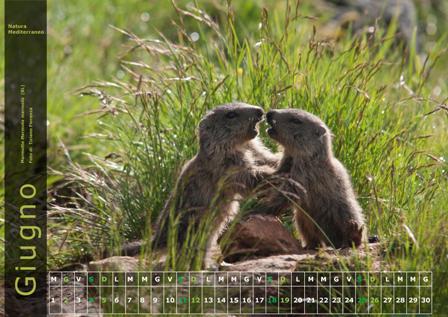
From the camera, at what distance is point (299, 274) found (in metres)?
5.27

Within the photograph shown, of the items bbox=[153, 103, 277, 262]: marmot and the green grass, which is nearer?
bbox=[153, 103, 277, 262]: marmot

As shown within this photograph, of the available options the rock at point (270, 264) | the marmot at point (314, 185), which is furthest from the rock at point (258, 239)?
the rock at point (270, 264)

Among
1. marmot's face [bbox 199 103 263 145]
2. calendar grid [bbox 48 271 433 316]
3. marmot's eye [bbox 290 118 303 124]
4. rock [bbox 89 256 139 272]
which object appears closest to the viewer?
calendar grid [bbox 48 271 433 316]

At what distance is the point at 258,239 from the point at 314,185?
545 millimetres

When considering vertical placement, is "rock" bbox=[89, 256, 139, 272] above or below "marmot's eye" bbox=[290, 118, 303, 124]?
below

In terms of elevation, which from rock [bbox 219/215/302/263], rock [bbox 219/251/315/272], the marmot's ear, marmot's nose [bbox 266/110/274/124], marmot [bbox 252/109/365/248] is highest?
marmot's nose [bbox 266/110/274/124]

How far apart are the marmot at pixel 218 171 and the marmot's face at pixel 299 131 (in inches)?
5.4

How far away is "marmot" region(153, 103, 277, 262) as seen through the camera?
584 centimetres

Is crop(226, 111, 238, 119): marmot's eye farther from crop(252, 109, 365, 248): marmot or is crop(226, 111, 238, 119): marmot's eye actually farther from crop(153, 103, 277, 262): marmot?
crop(252, 109, 365, 248): marmot

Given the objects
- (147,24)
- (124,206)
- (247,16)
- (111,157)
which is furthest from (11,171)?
(247,16)

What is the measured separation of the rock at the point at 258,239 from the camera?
240 inches

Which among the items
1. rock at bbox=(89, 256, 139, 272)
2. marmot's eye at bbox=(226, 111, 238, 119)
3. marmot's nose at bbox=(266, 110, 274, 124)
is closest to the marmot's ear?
marmot's nose at bbox=(266, 110, 274, 124)

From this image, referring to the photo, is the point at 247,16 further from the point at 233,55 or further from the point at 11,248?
the point at 11,248

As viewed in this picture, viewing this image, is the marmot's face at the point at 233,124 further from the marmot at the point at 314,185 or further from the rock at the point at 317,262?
the rock at the point at 317,262
